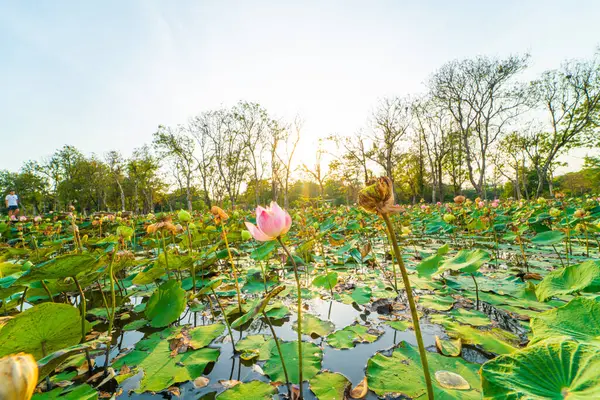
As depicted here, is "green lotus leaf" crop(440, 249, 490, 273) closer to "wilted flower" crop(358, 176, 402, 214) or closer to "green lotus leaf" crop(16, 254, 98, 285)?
"wilted flower" crop(358, 176, 402, 214)

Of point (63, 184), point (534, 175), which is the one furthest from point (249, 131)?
point (534, 175)

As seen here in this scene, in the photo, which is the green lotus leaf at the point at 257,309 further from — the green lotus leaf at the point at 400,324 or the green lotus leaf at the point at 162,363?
the green lotus leaf at the point at 400,324

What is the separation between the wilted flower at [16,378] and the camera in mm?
329

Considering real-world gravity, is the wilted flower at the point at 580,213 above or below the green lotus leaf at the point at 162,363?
above

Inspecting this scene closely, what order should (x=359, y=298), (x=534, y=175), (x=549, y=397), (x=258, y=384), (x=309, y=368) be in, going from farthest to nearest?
1. (x=534, y=175)
2. (x=359, y=298)
3. (x=309, y=368)
4. (x=258, y=384)
5. (x=549, y=397)

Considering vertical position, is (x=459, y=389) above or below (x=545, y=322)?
below

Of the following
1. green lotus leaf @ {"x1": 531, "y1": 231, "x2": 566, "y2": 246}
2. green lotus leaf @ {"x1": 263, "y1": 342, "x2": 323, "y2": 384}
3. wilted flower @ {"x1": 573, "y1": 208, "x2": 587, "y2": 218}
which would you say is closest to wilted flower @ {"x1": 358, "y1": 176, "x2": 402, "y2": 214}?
green lotus leaf @ {"x1": 263, "y1": 342, "x2": 323, "y2": 384}

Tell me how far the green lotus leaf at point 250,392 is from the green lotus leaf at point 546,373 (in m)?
0.75

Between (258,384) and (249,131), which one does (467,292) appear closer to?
(258,384)

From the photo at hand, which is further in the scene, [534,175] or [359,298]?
[534,175]

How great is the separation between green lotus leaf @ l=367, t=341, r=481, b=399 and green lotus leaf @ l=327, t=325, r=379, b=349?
11.0 inches

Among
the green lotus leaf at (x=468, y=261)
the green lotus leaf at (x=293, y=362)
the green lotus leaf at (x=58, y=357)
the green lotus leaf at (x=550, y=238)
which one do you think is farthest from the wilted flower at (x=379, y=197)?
the green lotus leaf at (x=550, y=238)

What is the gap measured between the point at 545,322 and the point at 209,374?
140 cm

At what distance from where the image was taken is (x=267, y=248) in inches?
93.8
